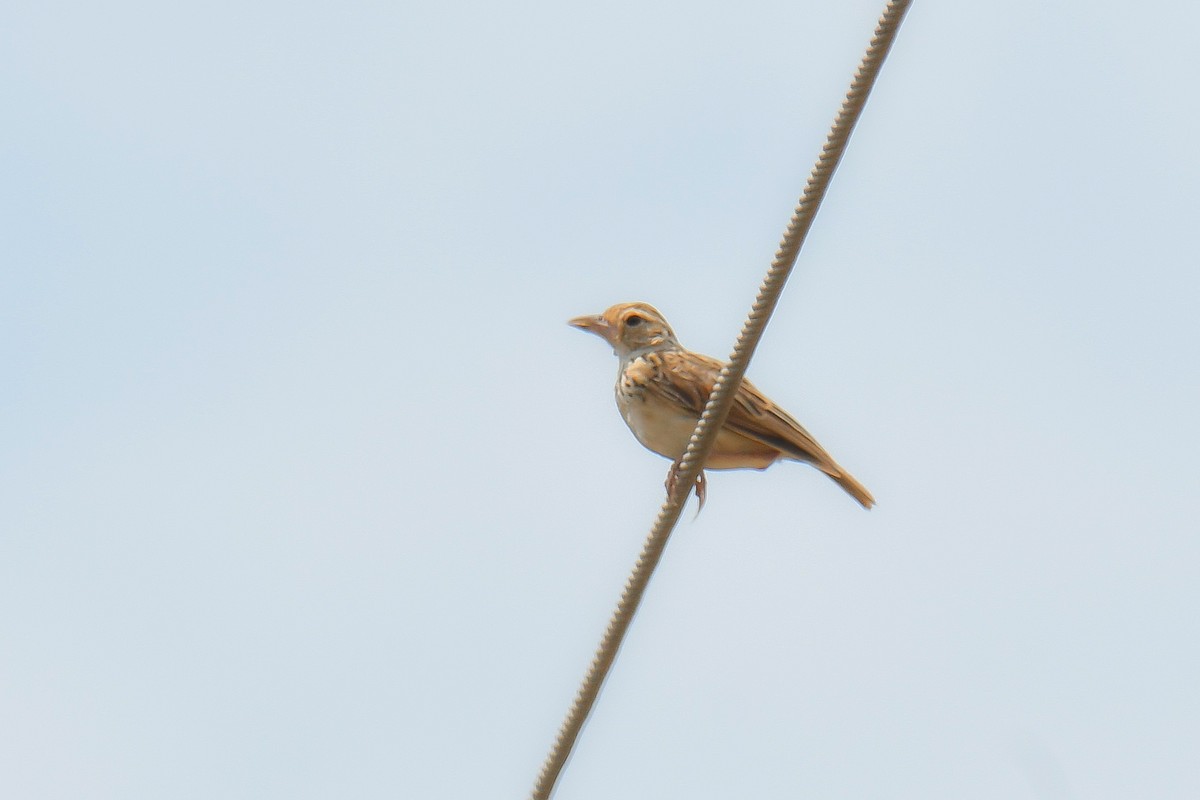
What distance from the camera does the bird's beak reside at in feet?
36.4

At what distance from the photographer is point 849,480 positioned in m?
9.81

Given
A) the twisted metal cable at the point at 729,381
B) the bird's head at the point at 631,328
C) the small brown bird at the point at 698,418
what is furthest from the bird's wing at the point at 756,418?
the twisted metal cable at the point at 729,381

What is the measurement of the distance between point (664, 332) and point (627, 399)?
32.8 inches

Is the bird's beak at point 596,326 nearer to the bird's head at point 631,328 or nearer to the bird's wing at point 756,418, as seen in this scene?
the bird's head at point 631,328

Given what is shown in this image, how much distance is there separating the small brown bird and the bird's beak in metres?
0.35

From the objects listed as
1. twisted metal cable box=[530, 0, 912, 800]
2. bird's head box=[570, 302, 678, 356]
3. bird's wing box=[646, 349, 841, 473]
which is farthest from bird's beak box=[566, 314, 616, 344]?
twisted metal cable box=[530, 0, 912, 800]

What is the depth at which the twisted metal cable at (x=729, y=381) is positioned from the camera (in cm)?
624

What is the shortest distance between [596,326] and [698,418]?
148cm

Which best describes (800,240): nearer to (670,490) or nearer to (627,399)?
(670,490)

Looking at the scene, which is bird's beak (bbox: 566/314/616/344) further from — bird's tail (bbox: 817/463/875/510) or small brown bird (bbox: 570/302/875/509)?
bird's tail (bbox: 817/463/875/510)

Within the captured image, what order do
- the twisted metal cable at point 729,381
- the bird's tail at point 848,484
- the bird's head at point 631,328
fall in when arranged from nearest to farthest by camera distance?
the twisted metal cable at point 729,381 → the bird's tail at point 848,484 → the bird's head at point 631,328

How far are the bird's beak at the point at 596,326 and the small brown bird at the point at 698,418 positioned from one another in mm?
347

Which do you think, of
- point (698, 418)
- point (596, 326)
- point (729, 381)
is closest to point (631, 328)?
point (596, 326)

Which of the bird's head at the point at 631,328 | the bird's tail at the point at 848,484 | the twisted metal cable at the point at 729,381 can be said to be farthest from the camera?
the bird's head at the point at 631,328
